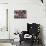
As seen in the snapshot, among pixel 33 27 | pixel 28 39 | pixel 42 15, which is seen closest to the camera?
pixel 28 39

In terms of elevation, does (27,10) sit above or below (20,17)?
above

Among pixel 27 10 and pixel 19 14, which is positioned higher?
pixel 27 10

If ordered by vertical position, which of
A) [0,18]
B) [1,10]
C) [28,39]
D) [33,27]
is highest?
[1,10]

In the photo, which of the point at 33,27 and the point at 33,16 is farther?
the point at 33,16

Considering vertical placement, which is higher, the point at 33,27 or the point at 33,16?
the point at 33,16

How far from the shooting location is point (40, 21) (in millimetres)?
3463

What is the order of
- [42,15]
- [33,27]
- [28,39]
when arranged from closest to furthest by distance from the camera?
1. [28,39]
2. [33,27]
3. [42,15]

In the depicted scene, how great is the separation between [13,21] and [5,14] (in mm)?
342

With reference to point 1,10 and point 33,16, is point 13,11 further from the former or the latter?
point 33,16

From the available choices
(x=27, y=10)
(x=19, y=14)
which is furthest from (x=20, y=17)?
(x=27, y=10)

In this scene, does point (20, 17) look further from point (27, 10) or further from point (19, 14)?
point (27, 10)

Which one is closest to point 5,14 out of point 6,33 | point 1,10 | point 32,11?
point 1,10

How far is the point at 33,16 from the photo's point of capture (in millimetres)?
3504

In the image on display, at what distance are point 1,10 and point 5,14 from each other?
18cm
